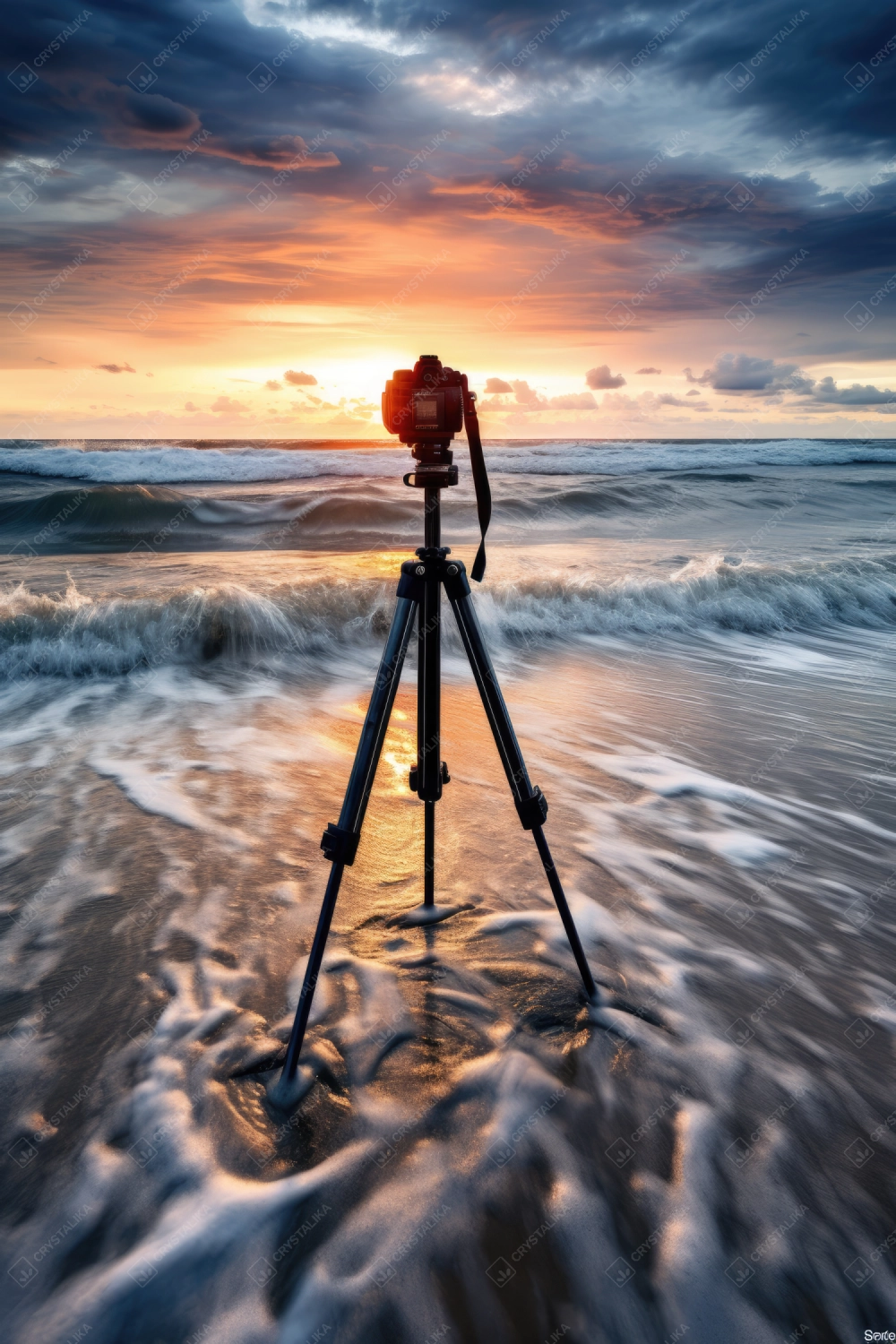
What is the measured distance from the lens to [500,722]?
1682 millimetres

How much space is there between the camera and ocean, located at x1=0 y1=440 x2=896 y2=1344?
131 centimetres

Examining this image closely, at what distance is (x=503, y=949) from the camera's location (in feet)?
7.11

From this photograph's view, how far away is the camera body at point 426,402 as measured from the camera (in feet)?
5.12

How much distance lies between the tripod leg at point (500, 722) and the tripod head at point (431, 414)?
86 millimetres

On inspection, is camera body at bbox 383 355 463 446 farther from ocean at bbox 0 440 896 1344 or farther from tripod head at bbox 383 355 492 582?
ocean at bbox 0 440 896 1344

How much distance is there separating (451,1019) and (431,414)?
165 cm

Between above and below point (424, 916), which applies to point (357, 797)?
above

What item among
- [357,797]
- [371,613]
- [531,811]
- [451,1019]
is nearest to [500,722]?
[531,811]

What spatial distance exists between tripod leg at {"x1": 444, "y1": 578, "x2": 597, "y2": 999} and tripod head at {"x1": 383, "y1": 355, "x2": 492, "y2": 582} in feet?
0.28

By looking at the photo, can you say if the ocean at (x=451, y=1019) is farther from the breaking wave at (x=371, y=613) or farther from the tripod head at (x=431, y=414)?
the tripod head at (x=431, y=414)

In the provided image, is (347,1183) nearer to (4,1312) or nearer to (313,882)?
(4,1312)

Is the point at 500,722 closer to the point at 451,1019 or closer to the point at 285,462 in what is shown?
the point at 451,1019

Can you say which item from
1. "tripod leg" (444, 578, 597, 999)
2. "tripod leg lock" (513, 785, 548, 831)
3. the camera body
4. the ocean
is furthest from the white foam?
"tripod leg lock" (513, 785, 548, 831)

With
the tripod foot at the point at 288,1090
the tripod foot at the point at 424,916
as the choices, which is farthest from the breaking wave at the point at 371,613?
the tripod foot at the point at 288,1090
